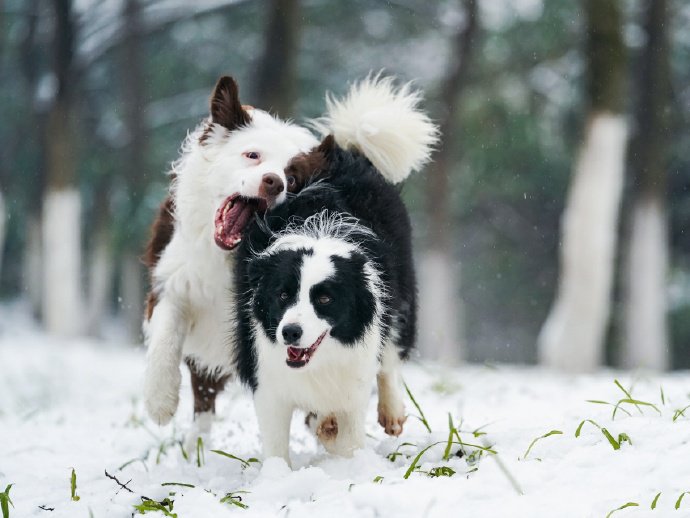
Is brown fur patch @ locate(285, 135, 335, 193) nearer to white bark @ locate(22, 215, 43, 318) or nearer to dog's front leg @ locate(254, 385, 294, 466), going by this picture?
dog's front leg @ locate(254, 385, 294, 466)

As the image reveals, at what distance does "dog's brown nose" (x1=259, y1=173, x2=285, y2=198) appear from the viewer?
13.8ft

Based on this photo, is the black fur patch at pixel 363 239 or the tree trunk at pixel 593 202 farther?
the tree trunk at pixel 593 202

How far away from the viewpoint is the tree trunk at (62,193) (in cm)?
1752

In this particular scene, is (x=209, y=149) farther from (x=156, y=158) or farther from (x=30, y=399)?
(x=156, y=158)

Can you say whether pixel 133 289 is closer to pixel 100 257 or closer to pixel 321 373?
pixel 100 257

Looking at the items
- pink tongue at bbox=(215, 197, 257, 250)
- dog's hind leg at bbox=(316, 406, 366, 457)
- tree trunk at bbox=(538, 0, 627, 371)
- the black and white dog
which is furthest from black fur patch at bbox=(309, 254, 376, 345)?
tree trunk at bbox=(538, 0, 627, 371)

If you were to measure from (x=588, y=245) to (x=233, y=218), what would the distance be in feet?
28.2

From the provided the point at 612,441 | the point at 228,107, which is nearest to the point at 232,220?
the point at 228,107

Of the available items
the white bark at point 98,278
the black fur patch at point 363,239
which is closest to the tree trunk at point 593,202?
the black fur patch at point 363,239

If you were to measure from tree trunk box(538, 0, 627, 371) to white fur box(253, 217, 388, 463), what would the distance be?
8618 mm

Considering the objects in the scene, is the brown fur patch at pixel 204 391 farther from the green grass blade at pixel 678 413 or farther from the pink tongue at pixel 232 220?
the green grass blade at pixel 678 413

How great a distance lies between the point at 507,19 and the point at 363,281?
17.3 meters

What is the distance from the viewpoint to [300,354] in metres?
3.66

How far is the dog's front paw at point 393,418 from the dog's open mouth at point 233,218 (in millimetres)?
1073
